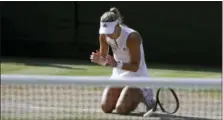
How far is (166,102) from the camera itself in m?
7.19

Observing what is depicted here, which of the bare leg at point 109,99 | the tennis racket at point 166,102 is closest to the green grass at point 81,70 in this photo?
the tennis racket at point 166,102

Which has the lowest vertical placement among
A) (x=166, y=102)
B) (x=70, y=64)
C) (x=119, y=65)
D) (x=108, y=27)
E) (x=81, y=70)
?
(x=70, y=64)

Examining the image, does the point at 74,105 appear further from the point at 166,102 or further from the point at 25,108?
the point at 166,102

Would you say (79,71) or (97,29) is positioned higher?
(97,29)

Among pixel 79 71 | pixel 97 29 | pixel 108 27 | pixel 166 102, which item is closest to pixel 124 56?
pixel 108 27

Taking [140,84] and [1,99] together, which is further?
[1,99]

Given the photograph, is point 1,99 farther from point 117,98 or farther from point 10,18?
point 10,18

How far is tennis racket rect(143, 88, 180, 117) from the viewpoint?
6648mm

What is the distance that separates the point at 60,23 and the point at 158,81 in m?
9.46

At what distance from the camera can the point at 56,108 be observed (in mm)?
6387

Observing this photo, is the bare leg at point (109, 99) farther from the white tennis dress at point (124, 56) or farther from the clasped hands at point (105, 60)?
the clasped hands at point (105, 60)

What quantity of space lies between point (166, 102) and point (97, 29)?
20.1 ft

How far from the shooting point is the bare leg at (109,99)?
6.77 m

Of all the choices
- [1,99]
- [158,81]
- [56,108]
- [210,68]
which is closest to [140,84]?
[158,81]
